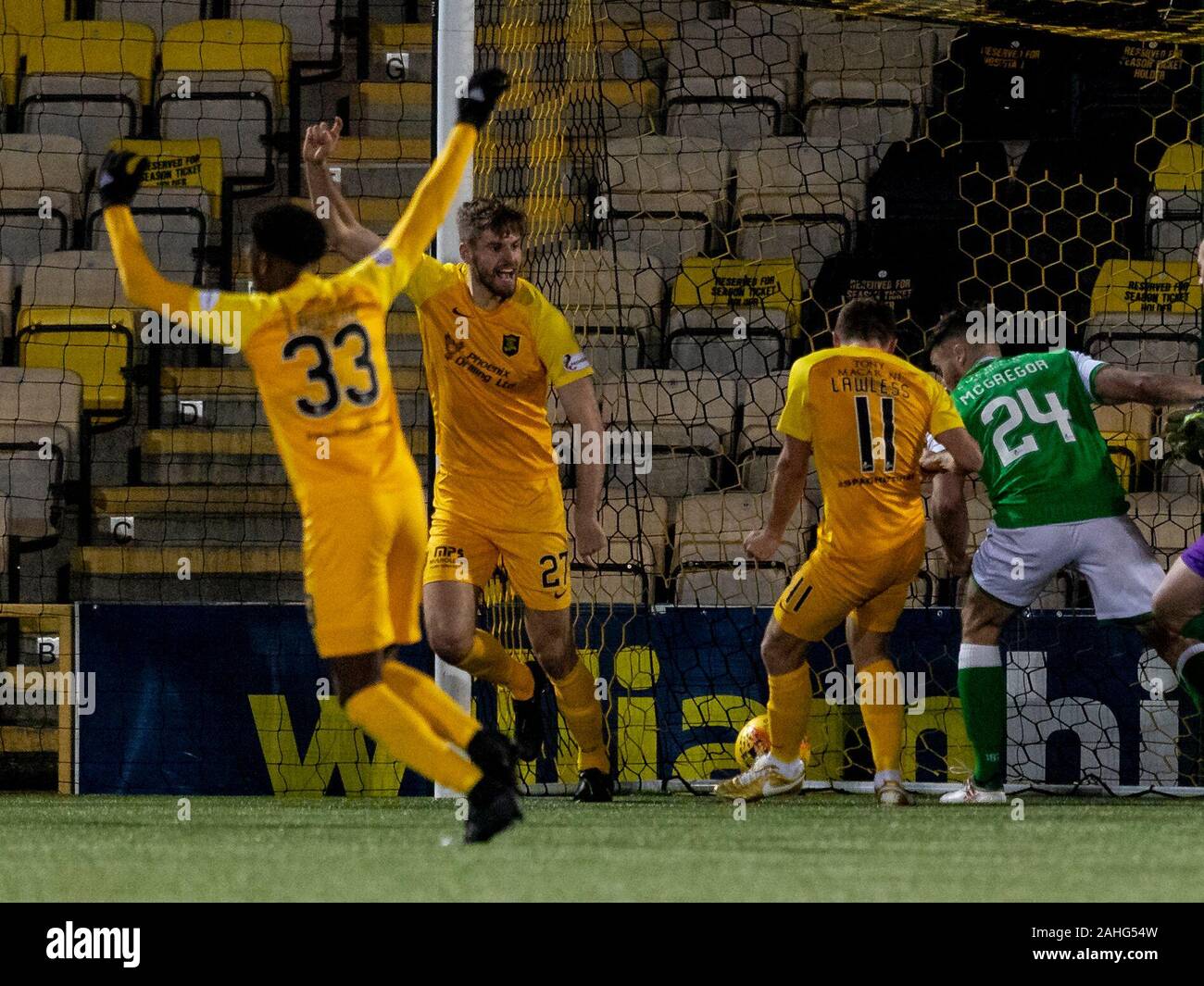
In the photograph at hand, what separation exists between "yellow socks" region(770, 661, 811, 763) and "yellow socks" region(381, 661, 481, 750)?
2062 millimetres

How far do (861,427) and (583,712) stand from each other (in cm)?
141

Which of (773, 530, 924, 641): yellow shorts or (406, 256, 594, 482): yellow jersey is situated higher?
(406, 256, 594, 482): yellow jersey

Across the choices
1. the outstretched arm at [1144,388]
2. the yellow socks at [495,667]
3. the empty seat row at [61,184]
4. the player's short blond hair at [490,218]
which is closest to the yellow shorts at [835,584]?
the outstretched arm at [1144,388]

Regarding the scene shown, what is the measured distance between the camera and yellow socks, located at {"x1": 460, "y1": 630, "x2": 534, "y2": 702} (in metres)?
6.08

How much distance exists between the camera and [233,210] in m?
9.67

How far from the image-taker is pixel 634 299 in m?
9.00

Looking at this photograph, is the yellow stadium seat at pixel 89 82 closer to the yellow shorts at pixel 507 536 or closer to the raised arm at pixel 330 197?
the raised arm at pixel 330 197

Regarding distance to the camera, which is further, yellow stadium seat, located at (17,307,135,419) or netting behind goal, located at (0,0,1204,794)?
yellow stadium seat, located at (17,307,135,419)

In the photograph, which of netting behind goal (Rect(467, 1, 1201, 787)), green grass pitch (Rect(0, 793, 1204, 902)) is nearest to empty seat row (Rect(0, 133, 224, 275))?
netting behind goal (Rect(467, 1, 1201, 787))

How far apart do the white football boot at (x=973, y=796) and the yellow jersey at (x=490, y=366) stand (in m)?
1.89

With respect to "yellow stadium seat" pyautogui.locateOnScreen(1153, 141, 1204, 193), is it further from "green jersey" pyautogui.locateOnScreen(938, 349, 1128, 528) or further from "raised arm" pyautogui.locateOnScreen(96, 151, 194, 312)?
"raised arm" pyautogui.locateOnScreen(96, 151, 194, 312)

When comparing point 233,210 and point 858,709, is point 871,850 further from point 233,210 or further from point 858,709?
point 233,210

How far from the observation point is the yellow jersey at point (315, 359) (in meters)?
4.40
